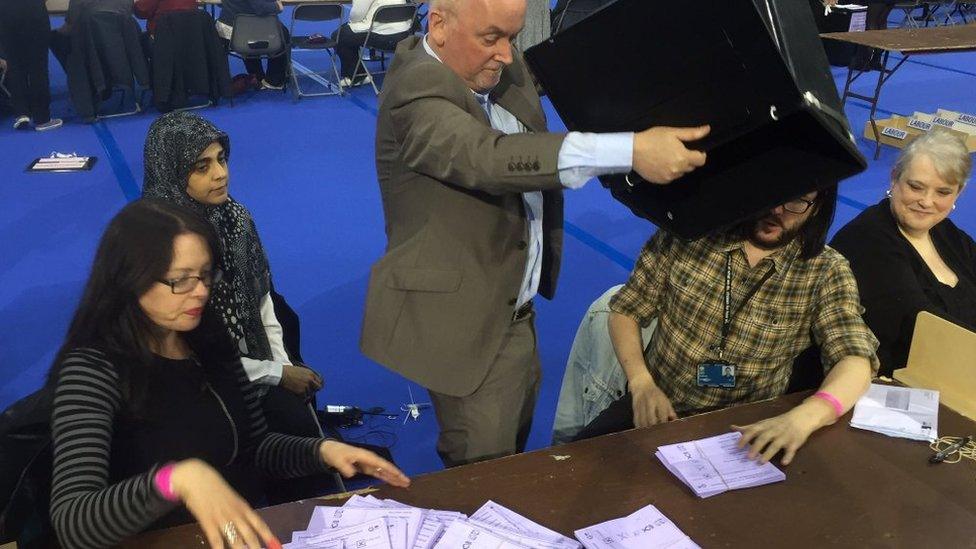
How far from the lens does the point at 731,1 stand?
49.4 inches

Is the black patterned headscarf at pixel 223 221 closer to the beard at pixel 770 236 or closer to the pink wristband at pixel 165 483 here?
the pink wristband at pixel 165 483

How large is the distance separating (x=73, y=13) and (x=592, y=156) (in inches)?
250

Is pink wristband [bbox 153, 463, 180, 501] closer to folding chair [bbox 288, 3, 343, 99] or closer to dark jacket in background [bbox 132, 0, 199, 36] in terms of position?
dark jacket in background [bbox 132, 0, 199, 36]

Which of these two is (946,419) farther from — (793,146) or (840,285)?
(793,146)

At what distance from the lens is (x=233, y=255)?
260 cm

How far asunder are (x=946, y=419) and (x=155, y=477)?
1.65 metres

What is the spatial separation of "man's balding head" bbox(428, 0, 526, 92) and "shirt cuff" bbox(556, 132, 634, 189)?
31 centimetres

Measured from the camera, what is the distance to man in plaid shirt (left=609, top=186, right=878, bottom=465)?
197cm

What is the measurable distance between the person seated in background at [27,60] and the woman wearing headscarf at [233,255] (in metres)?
4.55

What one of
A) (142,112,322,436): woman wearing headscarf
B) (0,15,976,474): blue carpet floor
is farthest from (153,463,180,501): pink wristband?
(0,15,976,474): blue carpet floor

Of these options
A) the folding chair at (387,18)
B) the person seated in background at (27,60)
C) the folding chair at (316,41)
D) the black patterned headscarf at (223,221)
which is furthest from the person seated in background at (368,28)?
the black patterned headscarf at (223,221)

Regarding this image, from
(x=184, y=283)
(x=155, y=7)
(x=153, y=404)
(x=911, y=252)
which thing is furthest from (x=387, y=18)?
(x=153, y=404)

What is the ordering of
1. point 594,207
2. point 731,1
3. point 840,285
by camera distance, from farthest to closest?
point 594,207
point 840,285
point 731,1

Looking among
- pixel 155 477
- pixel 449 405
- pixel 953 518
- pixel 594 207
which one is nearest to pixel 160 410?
pixel 155 477
